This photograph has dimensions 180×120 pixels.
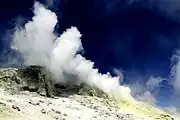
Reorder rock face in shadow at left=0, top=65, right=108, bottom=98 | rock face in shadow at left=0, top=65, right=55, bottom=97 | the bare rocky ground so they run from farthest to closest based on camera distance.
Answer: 1. rock face in shadow at left=0, top=65, right=108, bottom=98
2. rock face in shadow at left=0, top=65, right=55, bottom=97
3. the bare rocky ground

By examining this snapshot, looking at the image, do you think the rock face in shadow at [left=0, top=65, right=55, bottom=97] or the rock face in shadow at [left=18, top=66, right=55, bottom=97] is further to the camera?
the rock face in shadow at [left=18, top=66, right=55, bottom=97]

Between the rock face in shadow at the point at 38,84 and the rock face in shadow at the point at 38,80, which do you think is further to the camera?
the rock face in shadow at the point at 38,80

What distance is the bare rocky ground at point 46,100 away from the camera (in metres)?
107

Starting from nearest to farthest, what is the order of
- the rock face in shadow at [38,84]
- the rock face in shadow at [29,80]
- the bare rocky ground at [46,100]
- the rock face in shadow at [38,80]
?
the bare rocky ground at [46,100]
the rock face in shadow at [29,80]
the rock face in shadow at [38,84]
the rock face in shadow at [38,80]

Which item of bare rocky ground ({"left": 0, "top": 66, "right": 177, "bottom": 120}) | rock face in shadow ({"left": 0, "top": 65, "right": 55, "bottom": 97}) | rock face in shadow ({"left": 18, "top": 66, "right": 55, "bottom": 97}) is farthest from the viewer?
rock face in shadow ({"left": 18, "top": 66, "right": 55, "bottom": 97})

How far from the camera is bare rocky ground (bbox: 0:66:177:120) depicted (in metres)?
107

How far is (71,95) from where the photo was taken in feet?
580

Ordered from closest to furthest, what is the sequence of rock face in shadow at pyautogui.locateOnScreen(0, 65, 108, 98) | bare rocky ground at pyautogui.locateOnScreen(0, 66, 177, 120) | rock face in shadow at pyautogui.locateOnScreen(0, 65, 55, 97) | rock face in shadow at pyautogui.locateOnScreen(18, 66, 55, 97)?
bare rocky ground at pyautogui.locateOnScreen(0, 66, 177, 120) → rock face in shadow at pyautogui.locateOnScreen(0, 65, 55, 97) → rock face in shadow at pyautogui.locateOnScreen(0, 65, 108, 98) → rock face in shadow at pyautogui.locateOnScreen(18, 66, 55, 97)

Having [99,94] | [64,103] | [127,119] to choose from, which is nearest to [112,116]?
[127,119]

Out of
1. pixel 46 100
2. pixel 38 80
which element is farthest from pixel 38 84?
pixel 46 100

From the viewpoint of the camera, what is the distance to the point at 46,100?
488 ft

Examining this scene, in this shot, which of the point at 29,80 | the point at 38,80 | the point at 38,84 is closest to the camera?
the point at 38,84

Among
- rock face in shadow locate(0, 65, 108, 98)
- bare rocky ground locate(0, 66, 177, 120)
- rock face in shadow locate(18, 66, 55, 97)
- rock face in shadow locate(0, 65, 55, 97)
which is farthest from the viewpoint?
rock face in shadow locate(18, 66, 55, 97)

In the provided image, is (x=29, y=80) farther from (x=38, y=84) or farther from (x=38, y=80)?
(x=38, y=84)
